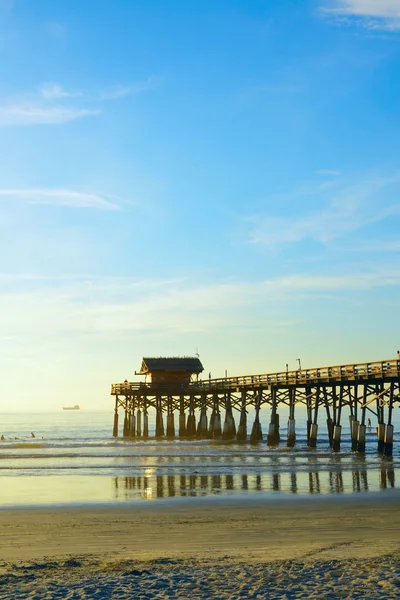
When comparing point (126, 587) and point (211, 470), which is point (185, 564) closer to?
point (126, 587)

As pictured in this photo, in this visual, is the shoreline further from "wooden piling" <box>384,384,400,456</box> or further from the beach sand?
"wooden piling" <box>384,384,400,456</box>

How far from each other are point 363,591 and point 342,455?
25943 millimetres

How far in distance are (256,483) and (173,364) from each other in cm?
4276

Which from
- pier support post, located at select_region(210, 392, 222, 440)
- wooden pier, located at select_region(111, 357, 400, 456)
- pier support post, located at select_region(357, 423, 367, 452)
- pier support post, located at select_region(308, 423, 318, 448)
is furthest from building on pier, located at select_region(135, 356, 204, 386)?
pier support post, located at select_region(357, 423, 367, 452)

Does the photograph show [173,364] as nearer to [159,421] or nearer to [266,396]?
[159,421]

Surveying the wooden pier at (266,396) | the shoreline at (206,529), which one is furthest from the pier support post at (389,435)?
the shoreline at (206,529)

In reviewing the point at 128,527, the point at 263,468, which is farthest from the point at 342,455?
the point at 128,527

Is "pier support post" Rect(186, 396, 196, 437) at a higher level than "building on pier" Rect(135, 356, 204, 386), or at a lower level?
lower

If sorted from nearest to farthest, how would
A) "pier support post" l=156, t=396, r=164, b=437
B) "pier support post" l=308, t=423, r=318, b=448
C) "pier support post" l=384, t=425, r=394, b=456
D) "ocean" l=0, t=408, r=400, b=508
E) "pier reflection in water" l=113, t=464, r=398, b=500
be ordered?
"ocean" l=0, t=408, r=400, b=508 < "pier reflection in water" l=113, t=464, r=398, b=500 < "pier support post" l=384, t=425, r=394, b=456 < "pier support post" l=308, t=423, r=318, b=448 < "pier support post" l=156, t=396, r=164, b=437

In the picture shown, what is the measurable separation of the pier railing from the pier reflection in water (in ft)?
24.8

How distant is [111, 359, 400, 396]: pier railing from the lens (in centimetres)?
3408

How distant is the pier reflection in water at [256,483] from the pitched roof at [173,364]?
38.7 metres

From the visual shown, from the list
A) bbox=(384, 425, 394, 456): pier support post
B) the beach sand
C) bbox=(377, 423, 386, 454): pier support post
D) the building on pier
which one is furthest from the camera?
the building on pier

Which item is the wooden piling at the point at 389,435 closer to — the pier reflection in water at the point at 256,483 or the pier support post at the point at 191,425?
the pier reflection in water at the point at 256,483
